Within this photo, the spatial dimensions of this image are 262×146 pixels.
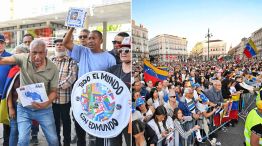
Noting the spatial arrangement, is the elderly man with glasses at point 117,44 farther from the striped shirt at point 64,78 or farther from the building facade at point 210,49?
the building facade at point 210,49

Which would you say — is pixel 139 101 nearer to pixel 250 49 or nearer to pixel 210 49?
pixel 210 49

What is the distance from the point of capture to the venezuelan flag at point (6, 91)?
3.75 meters

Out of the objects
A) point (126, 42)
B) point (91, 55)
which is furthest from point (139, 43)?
point (91, 55)

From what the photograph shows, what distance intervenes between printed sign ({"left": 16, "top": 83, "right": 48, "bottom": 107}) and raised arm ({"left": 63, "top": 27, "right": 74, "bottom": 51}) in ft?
1.76

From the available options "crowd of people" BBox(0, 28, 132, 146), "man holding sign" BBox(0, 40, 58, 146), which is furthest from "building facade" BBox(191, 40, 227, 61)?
"man holding sign" BBox(0, 40, 58, 146)

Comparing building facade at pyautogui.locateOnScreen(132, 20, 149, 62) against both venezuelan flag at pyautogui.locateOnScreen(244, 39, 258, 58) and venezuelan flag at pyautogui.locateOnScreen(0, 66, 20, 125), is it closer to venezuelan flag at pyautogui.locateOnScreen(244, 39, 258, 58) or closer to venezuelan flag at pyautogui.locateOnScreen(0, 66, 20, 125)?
venezuelan flag at pyautogui.locateOnScreen(244, 39, 258, 58)

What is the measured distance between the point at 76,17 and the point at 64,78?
0.73m

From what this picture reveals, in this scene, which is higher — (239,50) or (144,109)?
(239,50)

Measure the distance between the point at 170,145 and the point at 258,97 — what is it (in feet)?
3.23

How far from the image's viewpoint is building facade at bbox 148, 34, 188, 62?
317 centimetres

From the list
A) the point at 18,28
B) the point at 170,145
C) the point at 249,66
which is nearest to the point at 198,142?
the point at 170,145

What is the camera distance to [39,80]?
3.56 m

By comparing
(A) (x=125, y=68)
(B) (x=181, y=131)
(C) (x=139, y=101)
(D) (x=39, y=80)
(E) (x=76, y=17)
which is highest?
(E) (x=76, y=17)

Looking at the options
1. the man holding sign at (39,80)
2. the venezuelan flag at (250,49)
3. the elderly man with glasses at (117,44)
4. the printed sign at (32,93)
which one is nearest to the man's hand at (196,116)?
the venezuelan flag at (250,49)
